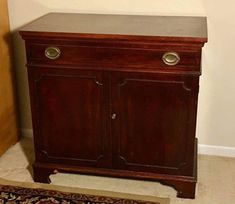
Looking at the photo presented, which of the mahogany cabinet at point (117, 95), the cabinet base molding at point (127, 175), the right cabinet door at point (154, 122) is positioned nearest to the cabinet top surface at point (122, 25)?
the mahogany cabinet at point (117, 95)

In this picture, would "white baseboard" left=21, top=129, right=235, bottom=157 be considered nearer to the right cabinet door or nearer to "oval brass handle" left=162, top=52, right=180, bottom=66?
the right cabinet door

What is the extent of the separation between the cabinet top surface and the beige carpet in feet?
2.68

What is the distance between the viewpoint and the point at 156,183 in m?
2.22

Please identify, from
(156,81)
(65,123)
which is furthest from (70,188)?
(156,81)

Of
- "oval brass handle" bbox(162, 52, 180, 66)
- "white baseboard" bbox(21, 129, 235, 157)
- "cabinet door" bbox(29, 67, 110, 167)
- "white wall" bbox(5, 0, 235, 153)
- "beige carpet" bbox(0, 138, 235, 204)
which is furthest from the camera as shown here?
"white baseboard" bbox(21, 129, 235, 157)

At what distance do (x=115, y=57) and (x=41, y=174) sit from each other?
78 cm

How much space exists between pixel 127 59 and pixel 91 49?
6.9 inches

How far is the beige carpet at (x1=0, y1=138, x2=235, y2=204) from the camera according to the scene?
2.11 meters

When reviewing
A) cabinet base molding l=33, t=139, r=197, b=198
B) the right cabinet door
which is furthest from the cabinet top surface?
cabinet base molding l=33, t=139, r=197, b=198

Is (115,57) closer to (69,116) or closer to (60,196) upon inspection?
(69,116)

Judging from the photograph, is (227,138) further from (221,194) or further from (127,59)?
(127,59)

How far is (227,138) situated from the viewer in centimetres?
246

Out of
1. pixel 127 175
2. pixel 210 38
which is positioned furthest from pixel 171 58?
pixel 127 175

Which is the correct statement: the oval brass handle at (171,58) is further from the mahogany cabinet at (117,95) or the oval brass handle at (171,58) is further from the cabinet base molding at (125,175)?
the cabinet base molding at (125,175)
